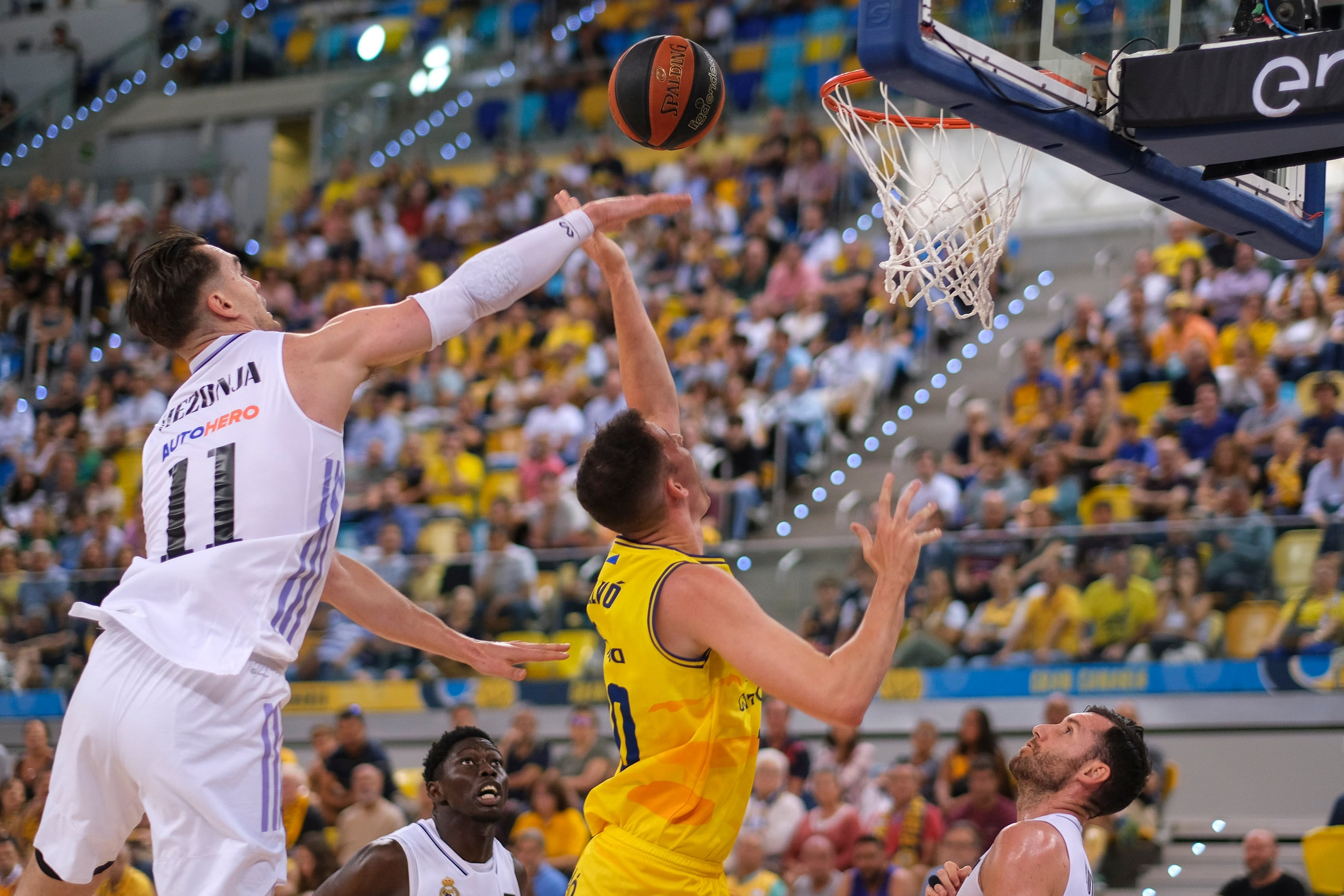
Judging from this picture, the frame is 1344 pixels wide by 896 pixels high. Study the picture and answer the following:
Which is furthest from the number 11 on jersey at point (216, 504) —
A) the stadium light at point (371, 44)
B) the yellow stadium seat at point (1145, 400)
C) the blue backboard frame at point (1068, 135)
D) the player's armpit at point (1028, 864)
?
the stadium light at point (371, 44)

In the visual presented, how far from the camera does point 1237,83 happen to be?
5.15 metres

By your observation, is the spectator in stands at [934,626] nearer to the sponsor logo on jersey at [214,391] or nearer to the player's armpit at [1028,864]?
the player's armpit at [1028,864]

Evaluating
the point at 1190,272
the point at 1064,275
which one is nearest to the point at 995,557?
the point at 1190,272

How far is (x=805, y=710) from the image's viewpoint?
357 centimetres

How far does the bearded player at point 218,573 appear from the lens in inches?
140

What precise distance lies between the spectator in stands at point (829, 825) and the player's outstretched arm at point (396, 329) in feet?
19.3

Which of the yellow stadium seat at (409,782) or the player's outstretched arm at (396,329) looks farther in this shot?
the yellow stadium seat at (409,782)

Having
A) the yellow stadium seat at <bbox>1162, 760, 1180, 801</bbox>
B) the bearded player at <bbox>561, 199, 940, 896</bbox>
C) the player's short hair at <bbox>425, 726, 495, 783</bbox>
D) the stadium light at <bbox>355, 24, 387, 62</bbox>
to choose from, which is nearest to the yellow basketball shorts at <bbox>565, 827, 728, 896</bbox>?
the bearded player at <bbox>561, 199, 940, 896</bbox>

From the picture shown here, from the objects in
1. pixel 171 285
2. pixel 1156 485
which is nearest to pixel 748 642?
pixel 171 285

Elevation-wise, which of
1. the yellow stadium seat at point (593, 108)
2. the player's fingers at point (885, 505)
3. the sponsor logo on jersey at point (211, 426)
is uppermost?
the yellow stadium seat at point (593, 108)

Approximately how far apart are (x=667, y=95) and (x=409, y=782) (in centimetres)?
684

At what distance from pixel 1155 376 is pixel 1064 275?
365cm

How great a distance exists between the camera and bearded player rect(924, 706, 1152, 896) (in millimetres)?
4316

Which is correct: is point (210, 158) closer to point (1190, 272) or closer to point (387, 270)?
point (387, 270)
